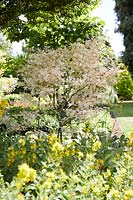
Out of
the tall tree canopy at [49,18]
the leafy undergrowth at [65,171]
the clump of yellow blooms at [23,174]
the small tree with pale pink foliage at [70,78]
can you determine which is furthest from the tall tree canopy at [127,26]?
the clump of yellow blooms at [23,174]

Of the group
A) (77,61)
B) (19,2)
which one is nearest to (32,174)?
(77,61)

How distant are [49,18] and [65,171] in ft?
21.8

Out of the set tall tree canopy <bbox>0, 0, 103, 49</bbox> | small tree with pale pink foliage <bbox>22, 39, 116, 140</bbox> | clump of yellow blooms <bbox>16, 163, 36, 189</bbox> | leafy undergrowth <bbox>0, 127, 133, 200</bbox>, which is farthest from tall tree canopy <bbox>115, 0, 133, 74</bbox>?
clump of yellow blooms <bbox>16, 163, 36, 189</bbox>

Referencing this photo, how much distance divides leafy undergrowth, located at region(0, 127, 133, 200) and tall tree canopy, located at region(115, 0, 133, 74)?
18843 millimetres

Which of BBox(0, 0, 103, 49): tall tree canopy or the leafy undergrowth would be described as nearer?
the leafy undergrowth

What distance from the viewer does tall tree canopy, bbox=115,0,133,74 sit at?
2330 cm

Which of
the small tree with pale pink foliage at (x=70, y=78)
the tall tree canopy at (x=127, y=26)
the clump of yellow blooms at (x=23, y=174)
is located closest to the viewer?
the clump of yellow blooms at (x=23, y=174)

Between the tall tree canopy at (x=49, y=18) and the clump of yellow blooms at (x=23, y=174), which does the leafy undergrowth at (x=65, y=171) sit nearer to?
the clump of yellow blooms at (x=23, y=174)

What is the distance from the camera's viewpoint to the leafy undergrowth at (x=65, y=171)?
2322mm

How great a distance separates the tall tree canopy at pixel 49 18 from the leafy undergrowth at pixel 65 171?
4.02 metres

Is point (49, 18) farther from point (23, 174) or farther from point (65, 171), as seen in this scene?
point (23, 174)

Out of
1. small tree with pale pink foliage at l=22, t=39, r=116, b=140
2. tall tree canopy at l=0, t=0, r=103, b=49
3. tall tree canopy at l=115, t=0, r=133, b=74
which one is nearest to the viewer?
small tree with pale pink foliage at l=22, t=39, r=116, b=140

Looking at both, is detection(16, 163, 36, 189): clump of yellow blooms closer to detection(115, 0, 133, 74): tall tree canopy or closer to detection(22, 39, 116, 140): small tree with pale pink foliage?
detection(22, 39, 116, 140): small tree with pale pink foliage

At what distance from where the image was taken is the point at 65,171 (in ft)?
11.5
